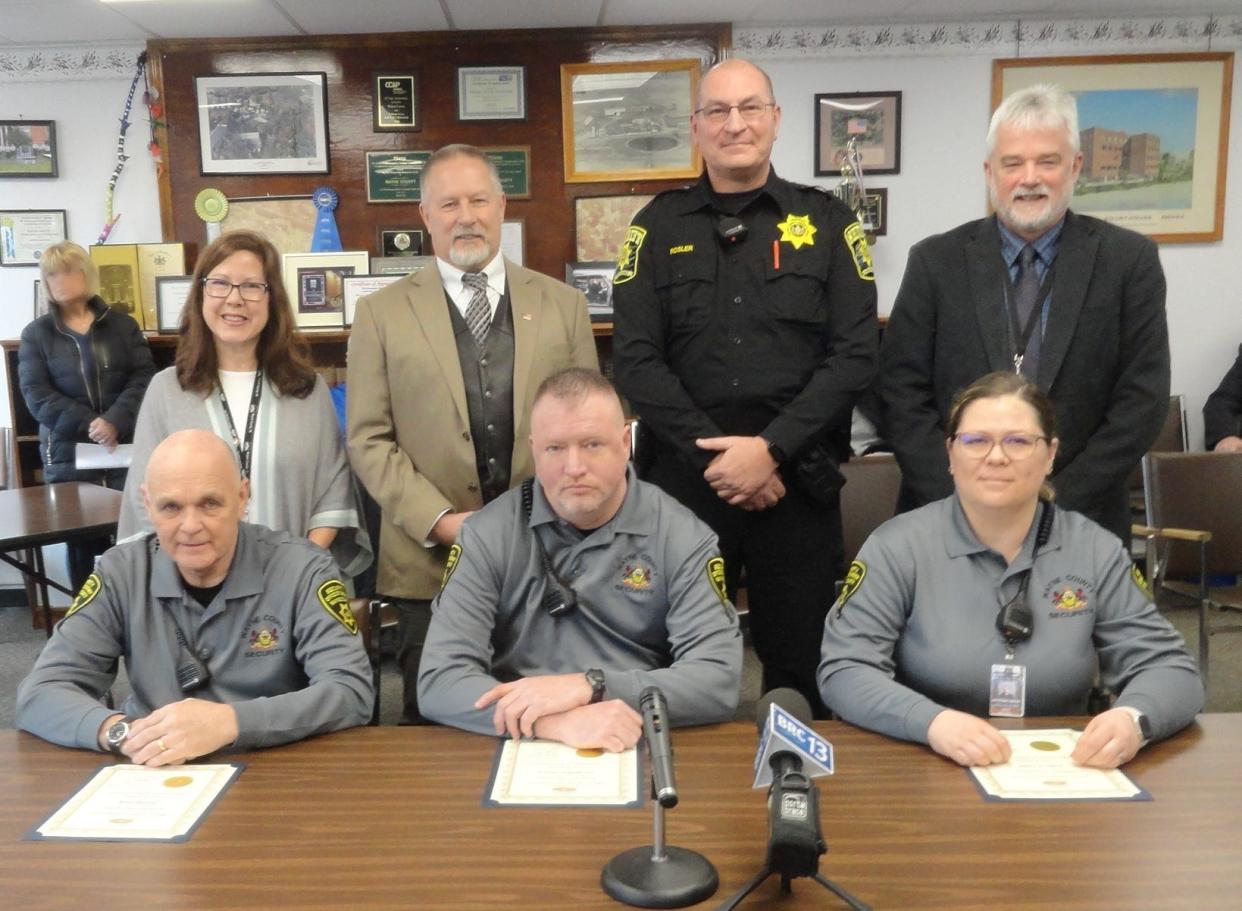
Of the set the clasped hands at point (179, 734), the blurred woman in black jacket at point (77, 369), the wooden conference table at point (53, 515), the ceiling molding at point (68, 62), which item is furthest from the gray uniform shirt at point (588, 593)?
the ceiling molding at point (68, 62)

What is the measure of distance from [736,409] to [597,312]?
2880mm

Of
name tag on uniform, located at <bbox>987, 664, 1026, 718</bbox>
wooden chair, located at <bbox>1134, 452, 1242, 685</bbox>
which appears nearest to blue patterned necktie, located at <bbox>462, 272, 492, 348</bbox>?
name tag on uniform, located at <bbox>987, 664, 1026, 718</bbox>

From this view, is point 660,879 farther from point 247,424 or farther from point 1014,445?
point 247,424

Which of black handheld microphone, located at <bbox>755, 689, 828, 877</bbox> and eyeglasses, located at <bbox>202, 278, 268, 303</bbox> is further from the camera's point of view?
eyeglasses, located at <bbox>202, 278, 268, 303</bbox>

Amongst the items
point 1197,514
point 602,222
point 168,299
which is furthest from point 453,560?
point 168,299

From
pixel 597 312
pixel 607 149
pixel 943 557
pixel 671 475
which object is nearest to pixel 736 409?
pixel 671 475

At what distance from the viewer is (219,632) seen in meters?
1.77

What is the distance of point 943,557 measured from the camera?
1.74 metres

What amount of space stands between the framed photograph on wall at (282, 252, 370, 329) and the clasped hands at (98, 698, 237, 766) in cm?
346

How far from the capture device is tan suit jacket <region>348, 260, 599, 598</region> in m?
2.28

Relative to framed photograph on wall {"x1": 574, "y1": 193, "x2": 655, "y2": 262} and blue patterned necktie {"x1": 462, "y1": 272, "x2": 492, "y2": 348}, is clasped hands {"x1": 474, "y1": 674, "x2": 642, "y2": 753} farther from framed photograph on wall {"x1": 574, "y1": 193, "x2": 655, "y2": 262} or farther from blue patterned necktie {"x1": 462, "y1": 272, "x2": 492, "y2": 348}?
framed photograph on wall {"x1": 574, "y1": 193, "x2": 655, "y2": 262}

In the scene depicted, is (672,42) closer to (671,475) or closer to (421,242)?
(421,242)

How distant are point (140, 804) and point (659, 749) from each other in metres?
0.74

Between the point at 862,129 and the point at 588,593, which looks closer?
the point at 588,593
